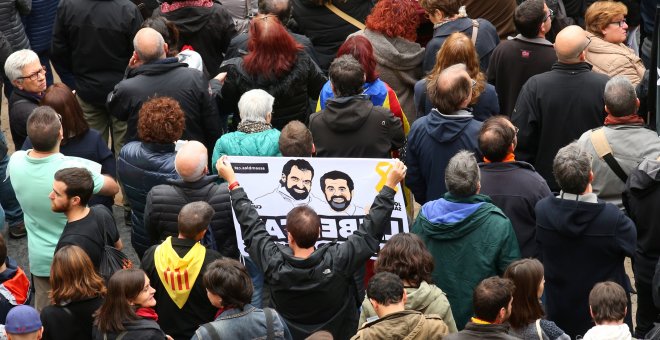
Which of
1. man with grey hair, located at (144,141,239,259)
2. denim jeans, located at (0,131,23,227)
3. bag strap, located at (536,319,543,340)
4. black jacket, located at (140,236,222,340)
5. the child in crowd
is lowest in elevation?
denim jeans, located at (0,131,23,227)

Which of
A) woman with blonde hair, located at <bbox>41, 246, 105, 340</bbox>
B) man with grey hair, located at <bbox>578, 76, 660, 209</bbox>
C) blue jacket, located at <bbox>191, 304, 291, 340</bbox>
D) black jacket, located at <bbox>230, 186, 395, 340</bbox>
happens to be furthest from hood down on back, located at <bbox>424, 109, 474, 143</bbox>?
woman with blonde hair, located at <bbox>41, 246, 105, 340</bbox>

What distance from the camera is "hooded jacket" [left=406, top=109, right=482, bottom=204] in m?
7.71

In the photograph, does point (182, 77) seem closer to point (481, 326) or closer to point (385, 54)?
point (385, 54)

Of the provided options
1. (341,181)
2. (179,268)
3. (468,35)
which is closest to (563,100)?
(468,35)

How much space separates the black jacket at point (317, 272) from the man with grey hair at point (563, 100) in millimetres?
2161

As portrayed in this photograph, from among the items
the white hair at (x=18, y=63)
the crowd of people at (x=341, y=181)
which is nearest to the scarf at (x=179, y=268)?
the crowd of people at (x=341, y=181)

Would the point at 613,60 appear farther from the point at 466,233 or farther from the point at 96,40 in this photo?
the point at 96,40

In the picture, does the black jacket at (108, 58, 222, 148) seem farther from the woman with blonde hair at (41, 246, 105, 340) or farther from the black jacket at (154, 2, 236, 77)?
the woman with blonde hair at (41, 246, 105, 340)

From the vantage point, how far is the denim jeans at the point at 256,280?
775cm

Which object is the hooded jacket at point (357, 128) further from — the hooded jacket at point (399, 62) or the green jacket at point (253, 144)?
the hooded jacket at point (399, 62)

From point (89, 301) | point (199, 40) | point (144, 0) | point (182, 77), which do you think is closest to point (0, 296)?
point (89, 301)

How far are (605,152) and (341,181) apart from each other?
70.4 inches

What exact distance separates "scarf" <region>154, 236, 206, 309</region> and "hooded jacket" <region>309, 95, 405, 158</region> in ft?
5.31

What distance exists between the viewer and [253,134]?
25.8 feet
